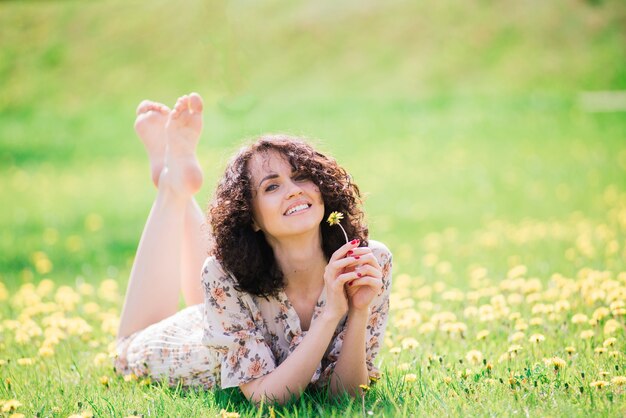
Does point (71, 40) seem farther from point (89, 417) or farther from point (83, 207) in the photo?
point (89, 417)

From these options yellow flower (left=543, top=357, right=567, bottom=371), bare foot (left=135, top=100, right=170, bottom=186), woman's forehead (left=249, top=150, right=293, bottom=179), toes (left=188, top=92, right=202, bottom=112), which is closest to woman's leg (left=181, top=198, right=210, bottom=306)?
bare foot (left=135, top=100, right=170, bottom=186)

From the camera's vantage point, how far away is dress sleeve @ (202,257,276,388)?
277 cm

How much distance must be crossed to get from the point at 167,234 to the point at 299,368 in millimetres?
1269

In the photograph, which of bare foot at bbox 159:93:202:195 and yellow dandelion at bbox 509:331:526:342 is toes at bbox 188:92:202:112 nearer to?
bare foot at bbox 159:93:202:195

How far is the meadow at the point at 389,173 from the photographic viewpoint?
302 cm

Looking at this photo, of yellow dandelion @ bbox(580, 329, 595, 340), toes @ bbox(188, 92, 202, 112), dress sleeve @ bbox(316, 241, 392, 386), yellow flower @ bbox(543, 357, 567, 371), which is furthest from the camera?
toes @ bbox(188, 92, 202, 112)

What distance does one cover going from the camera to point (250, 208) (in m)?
2.85

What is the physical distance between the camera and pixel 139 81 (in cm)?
1803

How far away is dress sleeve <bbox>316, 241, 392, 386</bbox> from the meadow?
10 cm

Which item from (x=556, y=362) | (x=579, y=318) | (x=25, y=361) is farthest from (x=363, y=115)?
(x=556, y=362)

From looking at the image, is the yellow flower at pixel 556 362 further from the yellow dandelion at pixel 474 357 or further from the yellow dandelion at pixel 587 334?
the yellow dandelion at pixel 587 334

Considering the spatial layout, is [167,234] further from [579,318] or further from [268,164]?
[579,318]

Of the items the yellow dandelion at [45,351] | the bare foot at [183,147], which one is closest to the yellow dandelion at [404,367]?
the bare foot at [183,147]

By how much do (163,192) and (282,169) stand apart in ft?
3.65
